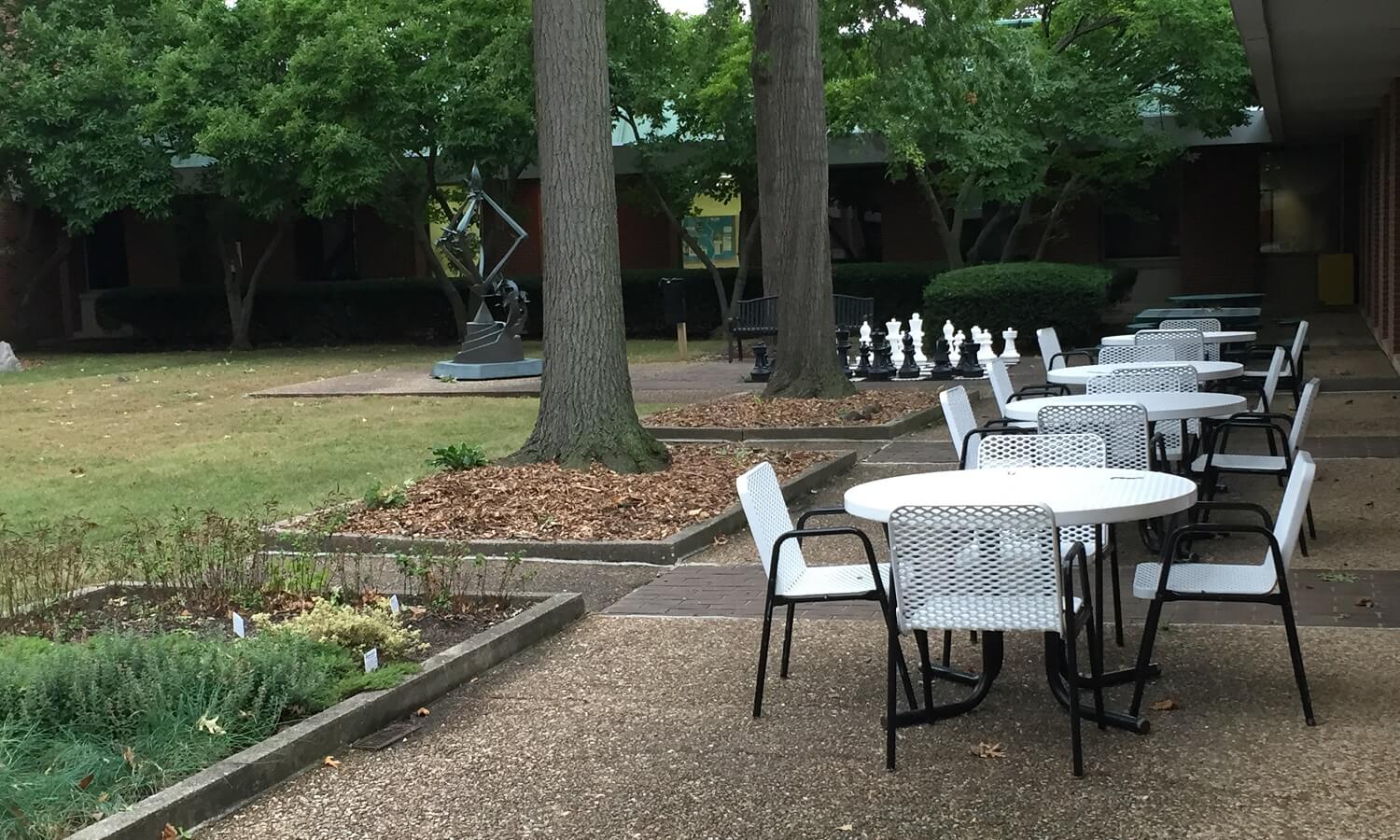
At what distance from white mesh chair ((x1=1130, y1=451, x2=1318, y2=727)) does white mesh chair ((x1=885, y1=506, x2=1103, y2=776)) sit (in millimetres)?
411

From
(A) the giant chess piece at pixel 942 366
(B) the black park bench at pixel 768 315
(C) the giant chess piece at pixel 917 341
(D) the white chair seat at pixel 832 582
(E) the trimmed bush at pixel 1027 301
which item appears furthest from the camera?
(B) the black park bench at pixel 768 315

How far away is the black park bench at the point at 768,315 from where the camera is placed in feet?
71.4

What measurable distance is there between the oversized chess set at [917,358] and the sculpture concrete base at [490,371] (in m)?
3.56

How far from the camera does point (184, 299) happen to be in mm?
32938

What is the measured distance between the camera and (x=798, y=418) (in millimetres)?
13438

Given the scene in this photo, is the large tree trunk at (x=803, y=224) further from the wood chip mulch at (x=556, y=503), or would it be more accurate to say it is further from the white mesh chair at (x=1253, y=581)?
the white mesh chair at (x=1253, y=581)

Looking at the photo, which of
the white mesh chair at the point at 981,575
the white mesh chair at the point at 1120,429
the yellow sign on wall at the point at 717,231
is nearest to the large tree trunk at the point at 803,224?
the white mesh chair at the point at 1120,429

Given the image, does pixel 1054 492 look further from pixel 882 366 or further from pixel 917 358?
pixel 917 358

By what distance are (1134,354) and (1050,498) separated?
632 centimetres

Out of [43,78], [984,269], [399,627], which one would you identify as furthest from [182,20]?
[399,627]

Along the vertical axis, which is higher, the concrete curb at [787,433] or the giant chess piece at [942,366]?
the giant chess piece at [942,366]

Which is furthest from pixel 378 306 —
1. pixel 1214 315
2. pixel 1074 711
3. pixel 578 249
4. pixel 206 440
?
pixel 1074 711

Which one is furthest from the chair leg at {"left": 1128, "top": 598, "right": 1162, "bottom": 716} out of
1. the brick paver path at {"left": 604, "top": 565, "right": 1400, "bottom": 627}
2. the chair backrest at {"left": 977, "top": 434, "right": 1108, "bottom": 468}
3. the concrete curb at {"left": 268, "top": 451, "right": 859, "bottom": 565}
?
the concrete curb at {"left": 268, "top": 451, "right": 859, "bottom": 565}

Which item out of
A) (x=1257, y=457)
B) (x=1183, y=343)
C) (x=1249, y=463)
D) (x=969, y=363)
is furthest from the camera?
(x=969, y=363)
